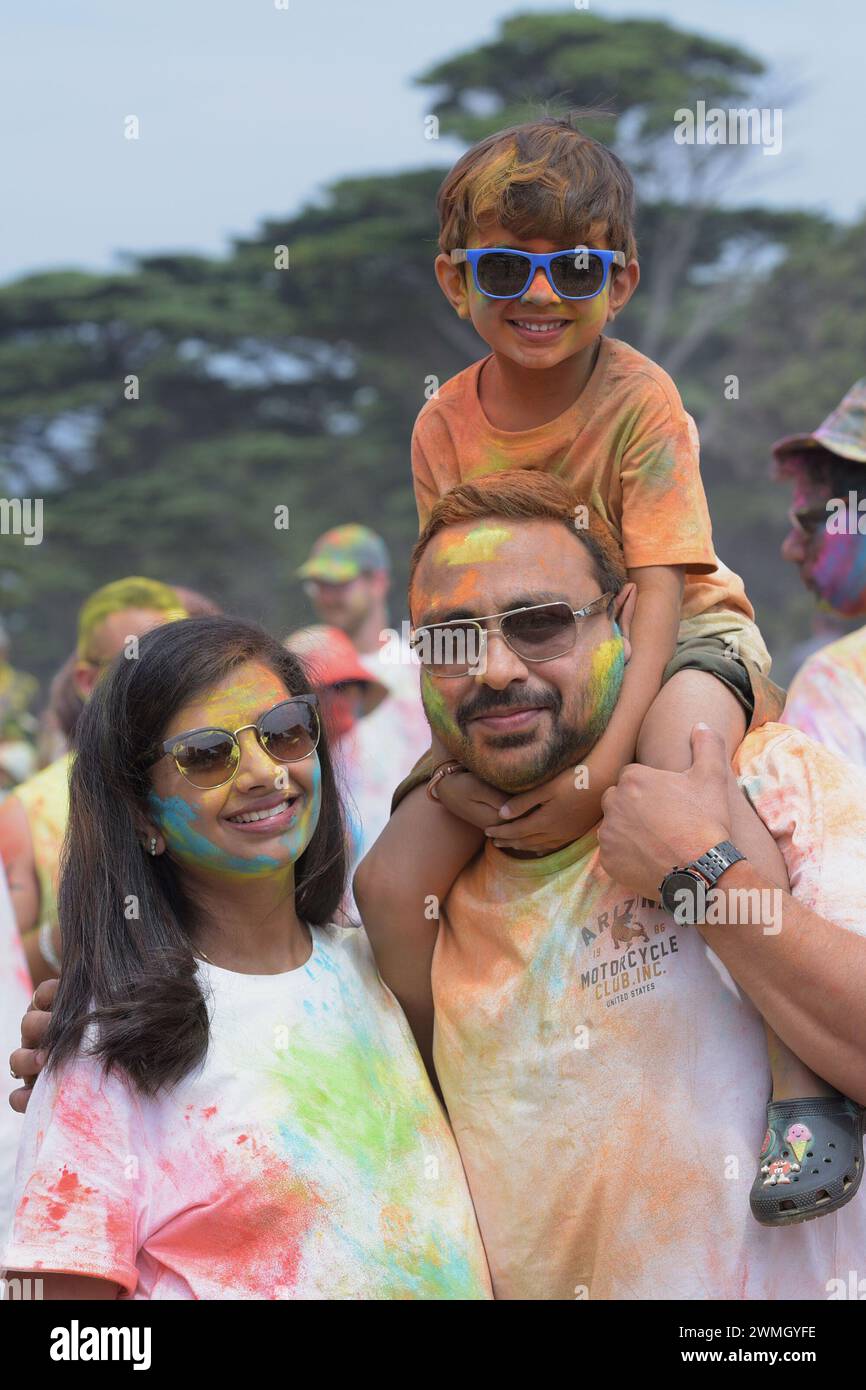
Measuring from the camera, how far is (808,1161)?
2768 millimetres

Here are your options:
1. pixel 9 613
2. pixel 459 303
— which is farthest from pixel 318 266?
pixel 459 303

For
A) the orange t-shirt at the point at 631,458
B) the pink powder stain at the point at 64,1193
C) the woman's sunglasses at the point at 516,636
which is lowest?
the pink powder stain at the point at 64,1193

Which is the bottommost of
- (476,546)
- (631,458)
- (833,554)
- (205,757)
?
(205,757)

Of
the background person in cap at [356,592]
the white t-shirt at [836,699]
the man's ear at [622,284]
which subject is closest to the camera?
the man's ear at [622,284]

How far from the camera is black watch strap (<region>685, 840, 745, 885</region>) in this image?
2869mm

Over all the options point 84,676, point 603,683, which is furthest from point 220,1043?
point 84,676

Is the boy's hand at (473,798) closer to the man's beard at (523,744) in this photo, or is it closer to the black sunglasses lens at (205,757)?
the man's beard at (523,744)

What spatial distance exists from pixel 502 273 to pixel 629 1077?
148 centimetres

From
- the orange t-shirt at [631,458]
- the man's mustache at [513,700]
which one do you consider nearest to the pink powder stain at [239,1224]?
the man's mustache at [513,700]

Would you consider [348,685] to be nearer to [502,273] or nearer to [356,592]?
[356,592]

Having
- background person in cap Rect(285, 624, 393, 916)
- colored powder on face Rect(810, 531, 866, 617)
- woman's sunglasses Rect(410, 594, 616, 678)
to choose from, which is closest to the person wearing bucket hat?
background person in cap Rect(285, 624, 393, 916)

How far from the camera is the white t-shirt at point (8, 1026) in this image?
3900mm

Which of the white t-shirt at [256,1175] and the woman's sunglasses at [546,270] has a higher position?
the woman's sunglasses at [546,270]

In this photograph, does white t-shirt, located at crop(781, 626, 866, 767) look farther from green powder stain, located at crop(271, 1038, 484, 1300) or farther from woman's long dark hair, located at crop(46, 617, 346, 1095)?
green powder stain, located at crop(271, 1038, 484, 1300)
